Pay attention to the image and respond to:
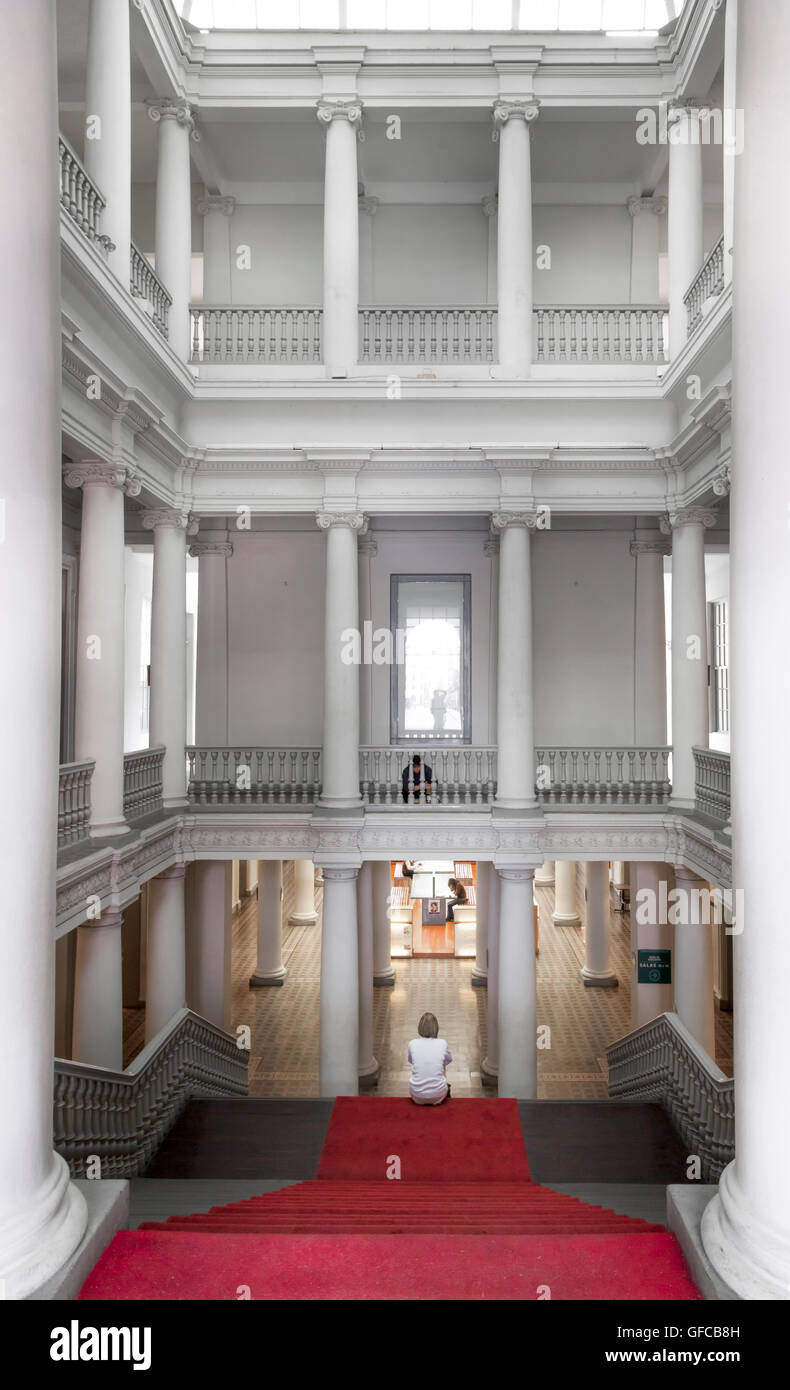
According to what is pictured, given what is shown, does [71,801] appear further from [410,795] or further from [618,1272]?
[618,1272]

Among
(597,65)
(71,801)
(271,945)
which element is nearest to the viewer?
(71,801)

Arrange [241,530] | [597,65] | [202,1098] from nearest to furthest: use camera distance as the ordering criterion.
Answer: [202,1098] < [597,65] < [241,530]

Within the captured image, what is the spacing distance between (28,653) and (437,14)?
12.0m

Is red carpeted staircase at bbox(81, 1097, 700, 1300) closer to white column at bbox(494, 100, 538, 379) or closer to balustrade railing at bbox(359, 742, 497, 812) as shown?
balustrade railing at bbox(359, 742, 497, 812)

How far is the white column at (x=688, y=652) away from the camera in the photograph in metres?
10.7

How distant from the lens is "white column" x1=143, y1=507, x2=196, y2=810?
1061 centimetres

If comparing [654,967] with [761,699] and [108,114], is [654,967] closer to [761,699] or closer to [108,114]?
[761,699]

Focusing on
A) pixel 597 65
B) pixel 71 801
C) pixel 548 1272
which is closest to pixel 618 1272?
pixel 548 1272

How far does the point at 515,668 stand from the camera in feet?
35.5

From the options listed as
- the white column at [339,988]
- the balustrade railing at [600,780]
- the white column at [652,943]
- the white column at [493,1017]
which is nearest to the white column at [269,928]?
the white column at [493,1017]

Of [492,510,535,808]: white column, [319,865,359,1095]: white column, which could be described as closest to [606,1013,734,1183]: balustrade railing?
[492,510,535,808]: white column

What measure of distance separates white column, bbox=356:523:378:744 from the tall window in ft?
1.21
